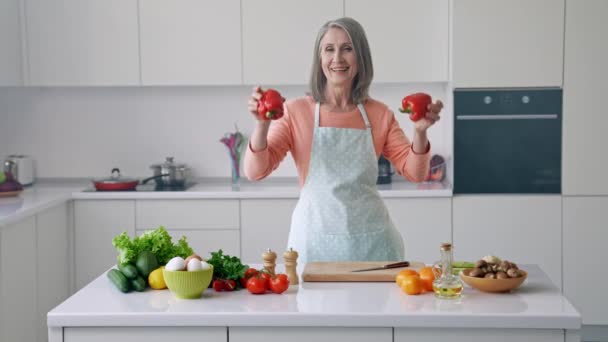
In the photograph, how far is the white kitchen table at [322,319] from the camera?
238 centimetres

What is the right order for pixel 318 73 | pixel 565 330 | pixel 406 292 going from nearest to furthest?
pixel 565 330 → pixel 406 292 → pixel 318 73

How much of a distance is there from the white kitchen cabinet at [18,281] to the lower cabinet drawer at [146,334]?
5.40 feet

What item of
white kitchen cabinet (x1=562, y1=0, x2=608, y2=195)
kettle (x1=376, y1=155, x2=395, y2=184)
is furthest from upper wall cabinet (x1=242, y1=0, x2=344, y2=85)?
white kitchen cabinet (x1=562, y1=0, x2=608, y2=195)

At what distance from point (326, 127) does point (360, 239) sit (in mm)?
435

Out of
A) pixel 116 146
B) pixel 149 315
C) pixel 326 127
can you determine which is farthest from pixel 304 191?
pixel 116 146

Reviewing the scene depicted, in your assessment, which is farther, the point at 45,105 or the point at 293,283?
the point at 45,105

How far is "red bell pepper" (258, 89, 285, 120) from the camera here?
8.85 feet

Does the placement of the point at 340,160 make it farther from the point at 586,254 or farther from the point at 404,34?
the point at 586,254

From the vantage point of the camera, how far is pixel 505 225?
15.5 feet

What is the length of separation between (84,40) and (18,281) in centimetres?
153

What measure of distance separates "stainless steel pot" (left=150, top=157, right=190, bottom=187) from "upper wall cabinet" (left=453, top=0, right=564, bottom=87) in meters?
1.63

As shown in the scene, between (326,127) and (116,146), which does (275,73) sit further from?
(326,127)

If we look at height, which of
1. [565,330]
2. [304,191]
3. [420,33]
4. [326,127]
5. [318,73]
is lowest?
[565,330]

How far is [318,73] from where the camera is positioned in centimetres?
321
